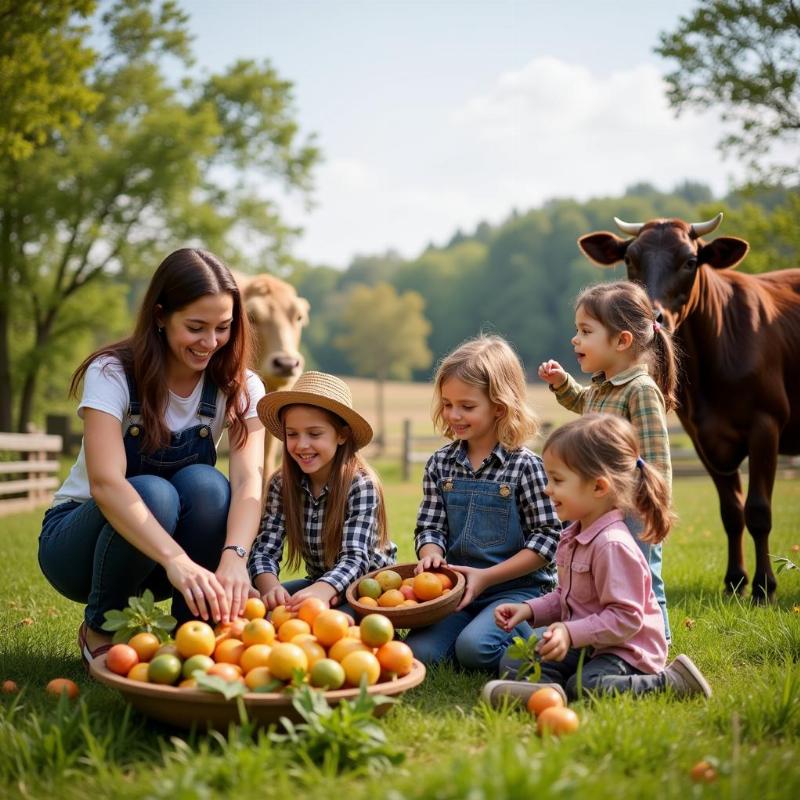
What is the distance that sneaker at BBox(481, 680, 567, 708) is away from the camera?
9.95 ft

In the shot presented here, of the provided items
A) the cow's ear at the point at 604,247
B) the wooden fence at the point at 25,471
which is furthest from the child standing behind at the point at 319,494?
the wooden fence at the point at 25,471

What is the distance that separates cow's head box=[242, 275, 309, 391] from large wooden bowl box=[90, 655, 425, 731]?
497 centimetres

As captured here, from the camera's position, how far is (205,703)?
2.56m

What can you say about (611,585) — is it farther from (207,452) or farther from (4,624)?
(4,624)

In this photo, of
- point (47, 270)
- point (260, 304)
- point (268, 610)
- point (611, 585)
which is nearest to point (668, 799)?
point (611, 585)

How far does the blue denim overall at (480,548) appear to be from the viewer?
387cm

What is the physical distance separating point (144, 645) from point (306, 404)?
4.94 feet

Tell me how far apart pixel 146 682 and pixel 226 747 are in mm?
478

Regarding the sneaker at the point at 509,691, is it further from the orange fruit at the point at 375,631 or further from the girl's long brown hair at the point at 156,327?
the girl's long brown hair at the point at 156,327

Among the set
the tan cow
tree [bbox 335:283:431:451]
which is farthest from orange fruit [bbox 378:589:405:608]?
tree [bbox 335:283:431:451]

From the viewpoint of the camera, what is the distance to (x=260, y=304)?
318 inches

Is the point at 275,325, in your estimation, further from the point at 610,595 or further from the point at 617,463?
the point at 610,595

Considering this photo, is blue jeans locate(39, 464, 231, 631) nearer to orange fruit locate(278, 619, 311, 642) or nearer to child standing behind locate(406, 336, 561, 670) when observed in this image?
orange fruit locate(278, 619, 311, 642)

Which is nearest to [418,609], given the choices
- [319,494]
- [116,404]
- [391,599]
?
[391,599]
